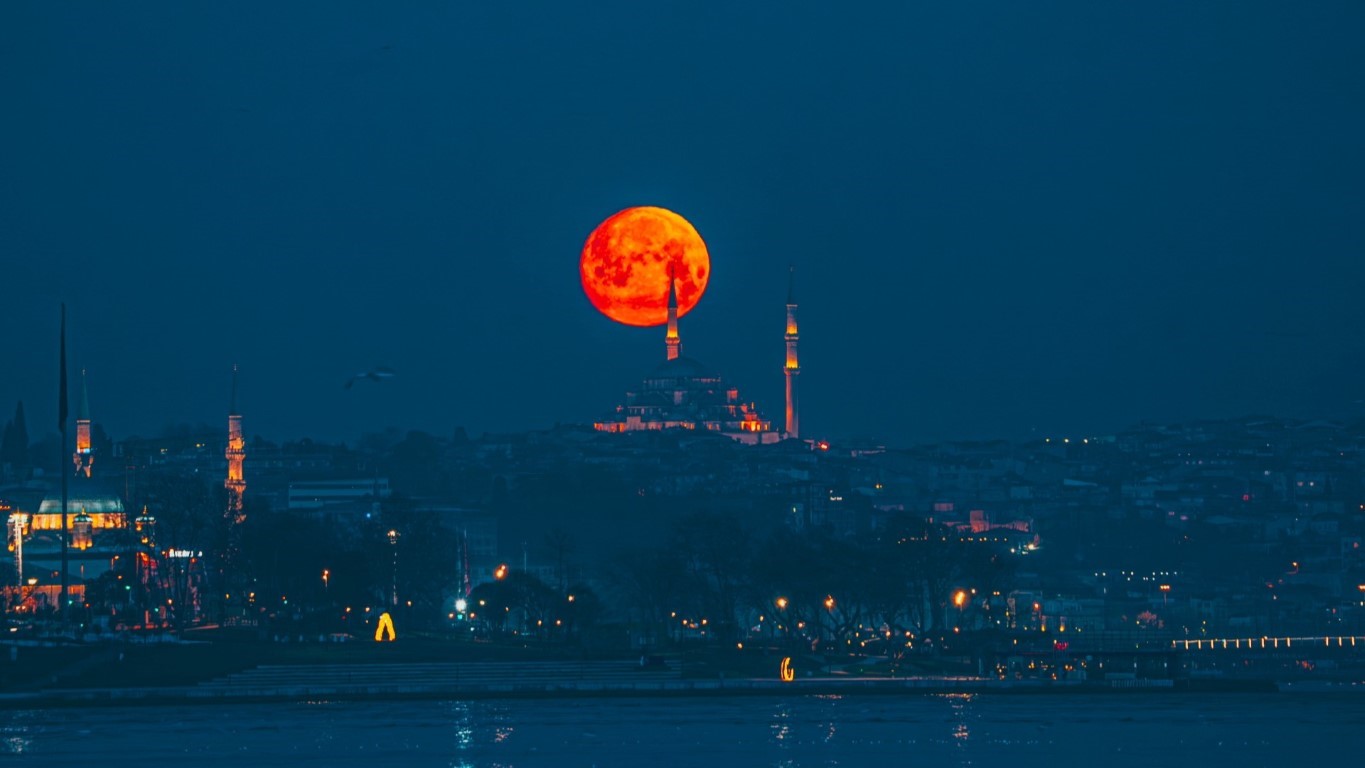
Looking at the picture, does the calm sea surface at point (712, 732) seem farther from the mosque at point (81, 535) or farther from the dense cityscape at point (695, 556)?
the mosque at point (81, 535)

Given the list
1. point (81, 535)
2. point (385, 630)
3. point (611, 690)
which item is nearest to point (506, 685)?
point (611, 690)

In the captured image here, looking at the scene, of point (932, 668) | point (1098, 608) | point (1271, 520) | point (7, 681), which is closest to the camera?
point (7, 681)

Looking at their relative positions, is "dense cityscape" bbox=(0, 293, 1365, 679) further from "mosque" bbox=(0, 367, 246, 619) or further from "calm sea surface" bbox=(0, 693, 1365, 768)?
"calm sea surface" bbox=(0, 693, 1365, 768)

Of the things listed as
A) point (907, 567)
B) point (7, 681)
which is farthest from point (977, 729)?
point (907, 567)

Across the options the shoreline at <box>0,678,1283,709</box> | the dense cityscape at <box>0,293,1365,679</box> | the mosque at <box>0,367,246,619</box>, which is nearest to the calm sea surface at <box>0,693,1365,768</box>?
the shoreline at <box>0,678,1283,709</box>

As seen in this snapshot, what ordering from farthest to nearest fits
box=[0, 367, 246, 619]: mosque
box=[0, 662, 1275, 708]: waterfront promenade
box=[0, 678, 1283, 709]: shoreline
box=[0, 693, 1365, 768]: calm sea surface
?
box=[0, 367, 246, 619]: mosque
box=[0, 662, 1275, 708]: waterfront promenade
box=[0, 678, 1283, 709]: shoreline
box=[0, 693, 1365, 768]: calm sea surface

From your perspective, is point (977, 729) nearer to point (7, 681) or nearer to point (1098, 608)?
point (7, 681)

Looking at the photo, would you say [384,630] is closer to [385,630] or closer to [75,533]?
[385,630]
